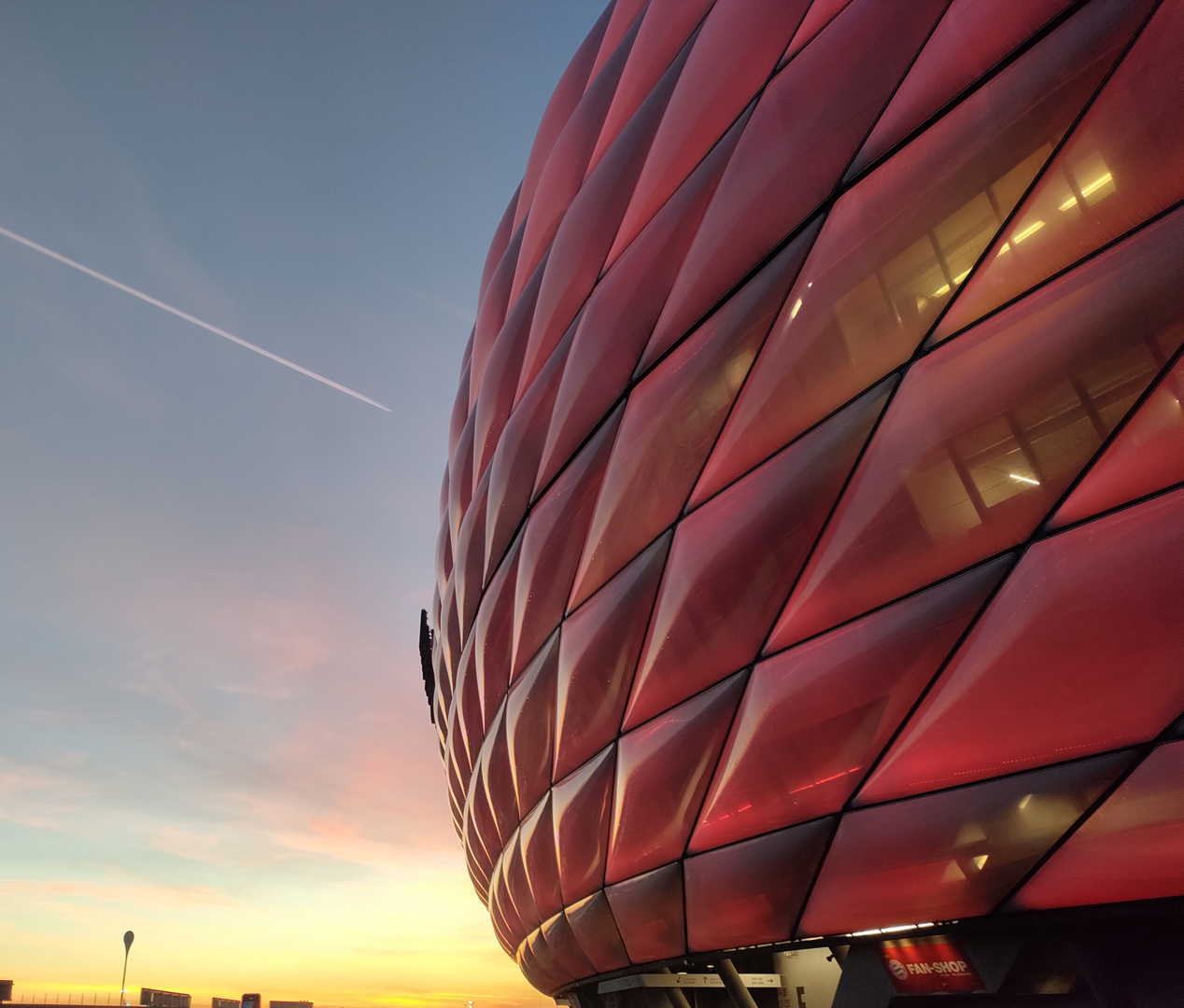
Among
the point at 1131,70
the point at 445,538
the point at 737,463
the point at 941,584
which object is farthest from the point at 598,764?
the point at 445,538

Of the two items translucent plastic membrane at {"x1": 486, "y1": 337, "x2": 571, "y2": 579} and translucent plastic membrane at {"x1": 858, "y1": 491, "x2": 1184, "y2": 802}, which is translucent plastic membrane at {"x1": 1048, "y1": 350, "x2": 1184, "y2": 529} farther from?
translucent plastic membrane at {"x1": 486, "y1": 337, "x2": 571, "y2": 579}

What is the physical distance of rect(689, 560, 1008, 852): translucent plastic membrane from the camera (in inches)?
215

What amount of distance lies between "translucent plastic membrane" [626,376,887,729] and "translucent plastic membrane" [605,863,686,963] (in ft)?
6.20

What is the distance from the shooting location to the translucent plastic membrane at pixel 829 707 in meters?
5.46

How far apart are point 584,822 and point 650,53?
34.9 feet

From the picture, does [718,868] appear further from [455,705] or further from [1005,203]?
[455,705]

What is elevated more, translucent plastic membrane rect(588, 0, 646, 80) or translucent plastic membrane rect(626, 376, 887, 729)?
translucent plastic membrane rect(588, 0, 646, 80)

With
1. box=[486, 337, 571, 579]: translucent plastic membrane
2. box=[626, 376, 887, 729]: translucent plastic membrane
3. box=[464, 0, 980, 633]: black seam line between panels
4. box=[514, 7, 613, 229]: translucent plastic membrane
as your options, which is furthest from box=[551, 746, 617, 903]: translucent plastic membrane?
box=[514, 7, 613, 229]: translucent plastic membrane

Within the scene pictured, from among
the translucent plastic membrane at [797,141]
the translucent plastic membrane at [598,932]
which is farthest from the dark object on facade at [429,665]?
the translucent plastic membrane at [797,141]

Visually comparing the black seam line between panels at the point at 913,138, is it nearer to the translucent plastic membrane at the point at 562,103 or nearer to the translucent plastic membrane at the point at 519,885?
the translucent plastic membrane at the point at 562,103

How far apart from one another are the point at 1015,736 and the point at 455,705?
47.7 feet

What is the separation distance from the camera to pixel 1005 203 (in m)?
5.13

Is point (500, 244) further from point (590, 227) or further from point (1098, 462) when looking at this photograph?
point (1098, 462)

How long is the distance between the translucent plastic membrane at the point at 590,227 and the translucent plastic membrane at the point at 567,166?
0.95 metres
